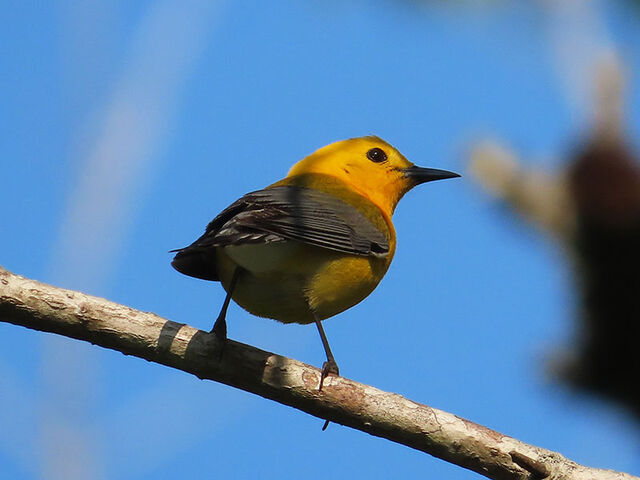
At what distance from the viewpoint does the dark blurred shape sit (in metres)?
3.47

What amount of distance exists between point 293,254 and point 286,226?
0.95 feet

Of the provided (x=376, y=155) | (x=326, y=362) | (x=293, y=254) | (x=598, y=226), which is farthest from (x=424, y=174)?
(x=598, y=226)

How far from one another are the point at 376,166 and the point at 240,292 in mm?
2203

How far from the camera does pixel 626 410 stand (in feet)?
12.1

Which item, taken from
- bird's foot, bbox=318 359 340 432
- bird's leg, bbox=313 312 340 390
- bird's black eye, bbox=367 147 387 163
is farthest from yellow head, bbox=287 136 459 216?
bird's foot, bbox=318 359 340 432

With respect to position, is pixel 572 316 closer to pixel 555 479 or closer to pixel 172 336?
pixel 555 479

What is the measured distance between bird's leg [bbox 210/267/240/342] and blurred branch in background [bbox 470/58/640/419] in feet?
4.85

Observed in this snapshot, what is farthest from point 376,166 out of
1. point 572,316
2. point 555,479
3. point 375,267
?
point 555,479

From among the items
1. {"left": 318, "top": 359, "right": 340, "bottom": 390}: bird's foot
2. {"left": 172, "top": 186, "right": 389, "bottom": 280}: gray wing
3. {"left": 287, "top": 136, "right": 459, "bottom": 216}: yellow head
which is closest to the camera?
{"left": 318, "top": 359, "right": 340, "bottom": 390}: bird's foot

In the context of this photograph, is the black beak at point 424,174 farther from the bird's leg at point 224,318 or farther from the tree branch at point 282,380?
the tree branch at point 282,380

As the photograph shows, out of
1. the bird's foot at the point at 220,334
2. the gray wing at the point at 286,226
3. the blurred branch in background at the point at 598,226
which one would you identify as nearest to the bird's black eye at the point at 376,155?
the gray wing at the point at 286,226

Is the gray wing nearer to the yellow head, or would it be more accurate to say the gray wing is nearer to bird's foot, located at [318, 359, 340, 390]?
bird's foot, located at [318, 359, 340, 390]

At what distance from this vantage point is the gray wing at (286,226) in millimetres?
4219

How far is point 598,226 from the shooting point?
351 centimetres
